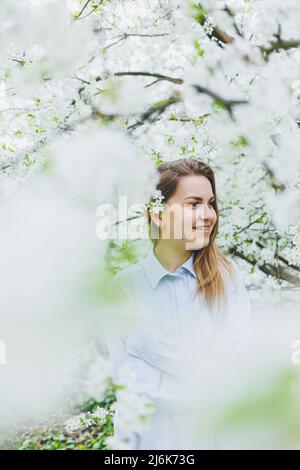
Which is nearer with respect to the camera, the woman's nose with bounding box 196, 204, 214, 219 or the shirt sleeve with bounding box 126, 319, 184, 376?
the shirt sleeve with bounding box 126, 319, 184, 376

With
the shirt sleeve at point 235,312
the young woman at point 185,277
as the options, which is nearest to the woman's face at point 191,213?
the young woman at point 185,277

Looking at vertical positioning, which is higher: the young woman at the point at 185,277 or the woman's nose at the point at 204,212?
the woman's nose at the point at 204,212

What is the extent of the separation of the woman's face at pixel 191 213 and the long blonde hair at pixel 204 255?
0.02 m

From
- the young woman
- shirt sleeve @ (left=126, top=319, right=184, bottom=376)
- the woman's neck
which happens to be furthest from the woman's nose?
shirt sleeve @ (left=126, top=319, right=184, bottom=376)

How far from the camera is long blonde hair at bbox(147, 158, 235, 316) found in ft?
3.80

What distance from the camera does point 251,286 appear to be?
1.65 m

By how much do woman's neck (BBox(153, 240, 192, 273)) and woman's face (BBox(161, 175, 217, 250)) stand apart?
0.6 inches

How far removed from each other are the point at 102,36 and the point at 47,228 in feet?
4.13

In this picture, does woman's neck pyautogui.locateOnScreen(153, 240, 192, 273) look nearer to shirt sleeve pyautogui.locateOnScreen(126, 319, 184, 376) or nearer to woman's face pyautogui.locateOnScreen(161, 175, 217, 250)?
woman's face pyautogui.locateOnScreen(161, 175, 217, 250)

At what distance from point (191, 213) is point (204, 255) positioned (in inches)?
5.4

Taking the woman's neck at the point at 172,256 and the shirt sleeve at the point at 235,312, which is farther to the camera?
the woman's neck at the point at 172,256

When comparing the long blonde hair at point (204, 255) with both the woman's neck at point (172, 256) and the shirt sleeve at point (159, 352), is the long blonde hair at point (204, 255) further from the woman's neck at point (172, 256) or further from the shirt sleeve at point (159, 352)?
the shirt sleeve at point (159, 352)

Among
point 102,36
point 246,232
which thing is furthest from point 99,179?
point 246,232

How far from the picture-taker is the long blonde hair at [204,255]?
1157 mm
